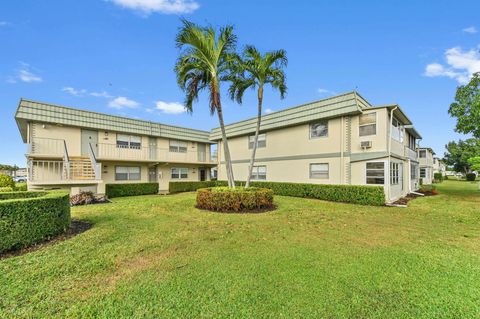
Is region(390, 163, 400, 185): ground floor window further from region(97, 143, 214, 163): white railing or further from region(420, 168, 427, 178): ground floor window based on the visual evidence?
region(420, 168, 427, 178): ground floor window

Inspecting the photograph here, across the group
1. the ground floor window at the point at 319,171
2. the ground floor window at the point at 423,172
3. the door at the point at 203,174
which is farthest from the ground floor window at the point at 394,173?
the ground floor window at the point at 423,172

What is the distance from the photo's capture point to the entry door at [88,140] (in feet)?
50.1

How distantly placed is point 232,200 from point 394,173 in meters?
10.4

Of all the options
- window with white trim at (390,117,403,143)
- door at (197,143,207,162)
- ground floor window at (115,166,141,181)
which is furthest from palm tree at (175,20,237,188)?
door at (197,143,207,162)

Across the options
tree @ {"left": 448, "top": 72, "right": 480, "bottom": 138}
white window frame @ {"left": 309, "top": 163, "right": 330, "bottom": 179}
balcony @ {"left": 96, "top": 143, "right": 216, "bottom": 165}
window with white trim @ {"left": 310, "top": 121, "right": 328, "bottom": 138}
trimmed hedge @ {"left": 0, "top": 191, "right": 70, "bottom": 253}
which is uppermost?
tree @ {"left": 448, "top": 72, "right": 480, "bottom": 138}

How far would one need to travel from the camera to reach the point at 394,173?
42.6 feet

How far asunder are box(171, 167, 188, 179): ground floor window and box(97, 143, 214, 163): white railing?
1.18m

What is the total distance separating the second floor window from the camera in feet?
56.1

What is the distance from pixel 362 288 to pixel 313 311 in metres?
1.04

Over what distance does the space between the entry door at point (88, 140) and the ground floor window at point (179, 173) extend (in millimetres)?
6520

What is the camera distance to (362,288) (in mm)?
3166

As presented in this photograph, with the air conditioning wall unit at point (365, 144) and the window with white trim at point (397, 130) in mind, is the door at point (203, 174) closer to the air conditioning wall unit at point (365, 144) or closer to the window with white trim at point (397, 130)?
the air conditioning wall unit at point (365, 144)

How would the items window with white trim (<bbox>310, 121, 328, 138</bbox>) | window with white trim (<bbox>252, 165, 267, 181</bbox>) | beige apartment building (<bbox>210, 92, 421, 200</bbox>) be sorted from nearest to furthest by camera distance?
beige apartment building (<bbox>210, 92, 421, 200</bbox>) < window with white trim (<bbox>310, 121, 328, 138</bbox>) < window with white trim (<bbox>252, 165, 267, 181</bbox>)

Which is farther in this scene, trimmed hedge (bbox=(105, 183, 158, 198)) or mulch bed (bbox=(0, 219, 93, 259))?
trimmed hedge (bbox=(105, 183, 158, 198))
